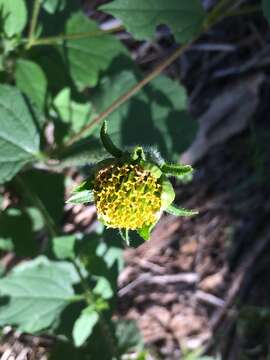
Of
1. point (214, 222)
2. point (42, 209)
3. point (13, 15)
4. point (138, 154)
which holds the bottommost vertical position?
point (214, 222)

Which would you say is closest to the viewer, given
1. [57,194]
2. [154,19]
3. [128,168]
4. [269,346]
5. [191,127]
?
[128,168]

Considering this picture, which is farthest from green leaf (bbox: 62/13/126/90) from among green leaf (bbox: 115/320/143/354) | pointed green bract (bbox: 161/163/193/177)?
green leaf (bbox: 115/320/143/354)

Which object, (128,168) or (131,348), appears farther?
(131,348)

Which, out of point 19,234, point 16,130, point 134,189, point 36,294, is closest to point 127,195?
point 134,189

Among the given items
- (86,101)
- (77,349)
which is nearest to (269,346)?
(77,349)

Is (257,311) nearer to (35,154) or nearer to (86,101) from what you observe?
(86,101)

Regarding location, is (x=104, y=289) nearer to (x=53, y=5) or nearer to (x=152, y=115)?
(x=152, y=115)

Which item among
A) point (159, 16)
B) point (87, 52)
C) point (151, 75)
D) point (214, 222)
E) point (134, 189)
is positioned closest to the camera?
point (134, 189)
